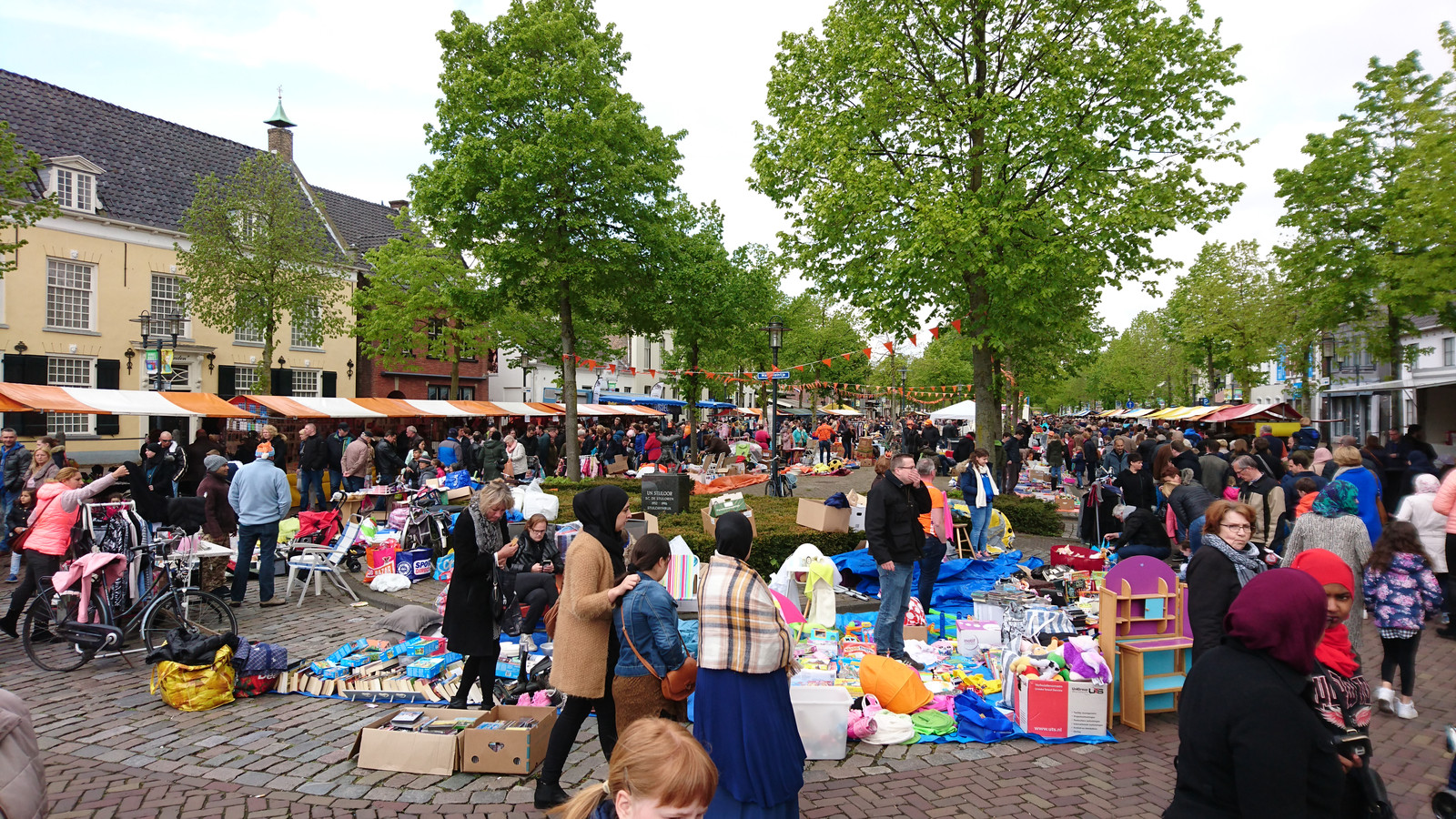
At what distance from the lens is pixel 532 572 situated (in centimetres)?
734

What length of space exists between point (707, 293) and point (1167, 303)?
1600 inches

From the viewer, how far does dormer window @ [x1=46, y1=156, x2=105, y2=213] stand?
78.4 feet

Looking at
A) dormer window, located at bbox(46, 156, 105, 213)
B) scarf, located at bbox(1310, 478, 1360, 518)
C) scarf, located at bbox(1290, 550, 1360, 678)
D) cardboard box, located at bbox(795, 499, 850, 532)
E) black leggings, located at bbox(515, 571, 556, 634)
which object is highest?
dormer window, located at bbox(46, 156, 105, 213)

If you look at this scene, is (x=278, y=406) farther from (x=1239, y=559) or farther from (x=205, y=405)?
(x=1239, y=559)

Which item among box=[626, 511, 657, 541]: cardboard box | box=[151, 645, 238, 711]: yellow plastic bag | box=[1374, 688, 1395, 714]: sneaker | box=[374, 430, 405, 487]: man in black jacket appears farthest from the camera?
box=[374, 430, 405, 487]: man in black jacket

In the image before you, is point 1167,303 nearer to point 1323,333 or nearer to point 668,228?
point 1323,333

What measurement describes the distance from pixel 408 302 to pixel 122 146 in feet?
36.2

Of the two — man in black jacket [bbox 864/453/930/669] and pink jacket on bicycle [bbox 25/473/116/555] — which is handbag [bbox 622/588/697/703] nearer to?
man in black jacket [bbox 864/453/930/669]

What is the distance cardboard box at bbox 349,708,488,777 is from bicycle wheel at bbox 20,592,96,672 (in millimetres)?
3749

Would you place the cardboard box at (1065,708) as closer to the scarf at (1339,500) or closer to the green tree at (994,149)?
the scarf at (1339,500)

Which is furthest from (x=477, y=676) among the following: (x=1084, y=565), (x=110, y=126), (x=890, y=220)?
(x=110, y=126)

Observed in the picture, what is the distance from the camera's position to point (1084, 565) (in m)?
9.72

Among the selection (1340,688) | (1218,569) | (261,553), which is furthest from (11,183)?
(1340,688)

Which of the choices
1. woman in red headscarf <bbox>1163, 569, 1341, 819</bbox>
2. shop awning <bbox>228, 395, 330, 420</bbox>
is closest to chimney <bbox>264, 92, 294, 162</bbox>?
shop awning <bbox>228, 395, 330, 420</bbox>
